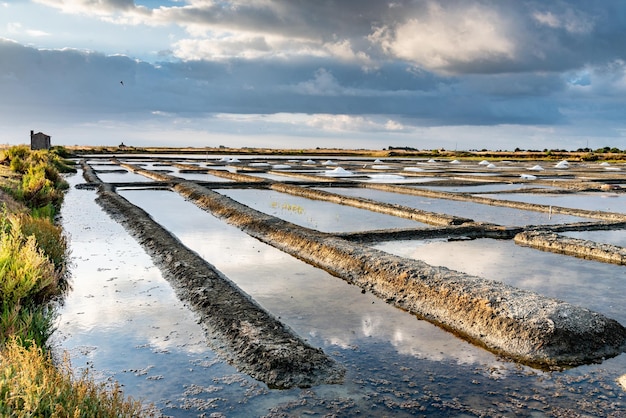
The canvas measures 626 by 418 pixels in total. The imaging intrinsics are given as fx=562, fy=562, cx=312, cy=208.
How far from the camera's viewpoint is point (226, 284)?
7824mm

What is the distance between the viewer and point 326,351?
18.4ft

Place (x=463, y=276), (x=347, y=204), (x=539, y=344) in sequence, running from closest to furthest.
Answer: (x=539, y=344) < (x=463, y=276) < (x=347, y=204)

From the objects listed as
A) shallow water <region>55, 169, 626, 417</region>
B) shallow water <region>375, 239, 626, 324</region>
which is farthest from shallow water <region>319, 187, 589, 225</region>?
shallow water <region>55, 169, 626, 417</region>

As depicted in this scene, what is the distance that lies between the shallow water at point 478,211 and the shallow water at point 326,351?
7.91 meters

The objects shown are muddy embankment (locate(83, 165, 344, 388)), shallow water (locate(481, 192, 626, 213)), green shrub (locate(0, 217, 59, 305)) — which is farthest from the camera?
shallow water (locate(481, 192, 626, 213))

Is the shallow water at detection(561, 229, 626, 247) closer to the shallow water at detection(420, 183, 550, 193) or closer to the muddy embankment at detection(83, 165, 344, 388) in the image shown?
the muddy embankment at detection(83, 165, 344, 388)

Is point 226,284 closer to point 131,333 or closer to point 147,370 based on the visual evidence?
point 131,333

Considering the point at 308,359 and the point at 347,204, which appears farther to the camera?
the point at 347,204

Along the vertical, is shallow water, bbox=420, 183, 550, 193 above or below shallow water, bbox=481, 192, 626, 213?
above

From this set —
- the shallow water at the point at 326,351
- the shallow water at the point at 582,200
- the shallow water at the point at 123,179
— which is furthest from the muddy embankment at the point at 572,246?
the shallow water at the point at 123,179

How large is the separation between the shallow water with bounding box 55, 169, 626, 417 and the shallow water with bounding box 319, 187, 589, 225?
26.0 ft

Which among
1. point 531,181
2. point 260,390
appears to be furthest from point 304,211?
point 531,181

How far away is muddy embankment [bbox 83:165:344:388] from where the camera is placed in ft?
16.5

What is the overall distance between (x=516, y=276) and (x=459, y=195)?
12.2m
